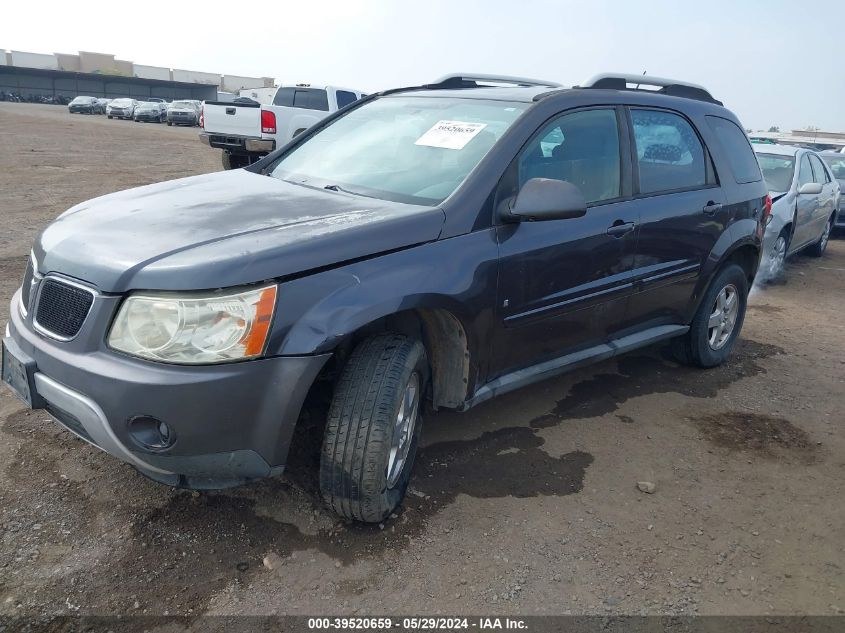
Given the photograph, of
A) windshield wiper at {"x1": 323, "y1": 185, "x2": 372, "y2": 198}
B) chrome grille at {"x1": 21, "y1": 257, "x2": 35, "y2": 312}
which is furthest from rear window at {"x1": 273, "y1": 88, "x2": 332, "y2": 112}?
chrome grille at {"x1": 21, "y1": 257, "x2": 35, "y2": 312}

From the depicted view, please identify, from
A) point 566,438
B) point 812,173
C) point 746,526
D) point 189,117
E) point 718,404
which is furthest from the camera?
point 189,117

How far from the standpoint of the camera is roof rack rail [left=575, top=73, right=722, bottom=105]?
3.93m

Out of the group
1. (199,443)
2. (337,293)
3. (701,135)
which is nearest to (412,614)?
(199,443)

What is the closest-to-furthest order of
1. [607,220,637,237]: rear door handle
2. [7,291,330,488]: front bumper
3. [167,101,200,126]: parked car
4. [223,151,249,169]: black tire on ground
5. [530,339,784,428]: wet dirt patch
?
[7,291,330,488]: front bumper < [607,220,637,237]: rear door handle < [530,339,784,428]: wet dirt patch < [223,151,249,169]: black tire on ground < [167,101,200,126]: parked car

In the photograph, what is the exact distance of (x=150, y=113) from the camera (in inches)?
1820

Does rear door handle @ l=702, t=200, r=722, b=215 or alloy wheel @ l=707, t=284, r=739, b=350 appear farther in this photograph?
alloy wheel @ l=707, t=284, r=739, b=350

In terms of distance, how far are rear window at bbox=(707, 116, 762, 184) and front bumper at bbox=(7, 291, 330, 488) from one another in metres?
3.54

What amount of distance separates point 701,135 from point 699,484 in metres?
2.34

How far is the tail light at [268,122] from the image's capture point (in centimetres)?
1255

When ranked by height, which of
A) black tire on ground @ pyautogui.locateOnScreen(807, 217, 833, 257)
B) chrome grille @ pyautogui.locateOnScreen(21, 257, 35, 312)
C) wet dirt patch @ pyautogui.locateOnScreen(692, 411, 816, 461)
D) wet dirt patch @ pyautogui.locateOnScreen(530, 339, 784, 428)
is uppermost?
chrome grille @ pyautogui.locateOnScreen(21, 257, 35, 312)

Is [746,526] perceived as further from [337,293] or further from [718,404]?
[337,293]

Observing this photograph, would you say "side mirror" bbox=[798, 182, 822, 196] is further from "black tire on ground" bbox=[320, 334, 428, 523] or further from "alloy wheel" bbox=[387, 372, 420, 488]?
"black tire on ground" bbox=[320, 334, 428, 523]

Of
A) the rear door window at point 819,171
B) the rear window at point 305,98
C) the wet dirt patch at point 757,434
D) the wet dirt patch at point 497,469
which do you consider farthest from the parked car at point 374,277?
the rear window at point 305,98

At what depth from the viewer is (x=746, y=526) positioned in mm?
3031
